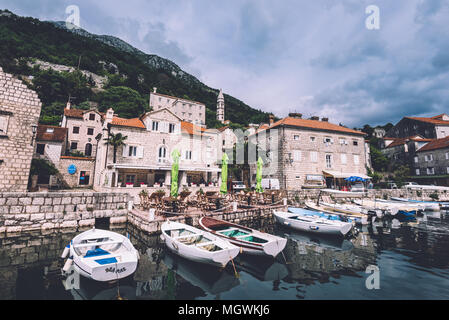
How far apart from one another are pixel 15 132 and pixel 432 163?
2218 inches

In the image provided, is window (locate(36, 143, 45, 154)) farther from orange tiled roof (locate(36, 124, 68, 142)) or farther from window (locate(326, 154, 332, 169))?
window (locate(326, 154, 332, 169))

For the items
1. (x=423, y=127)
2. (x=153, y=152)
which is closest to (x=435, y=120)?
(x=423, y=127)

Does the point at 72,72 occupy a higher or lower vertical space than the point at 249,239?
higher

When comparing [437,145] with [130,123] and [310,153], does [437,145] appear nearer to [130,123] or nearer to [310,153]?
[310,153]

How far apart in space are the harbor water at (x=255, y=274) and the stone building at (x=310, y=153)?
658 inches

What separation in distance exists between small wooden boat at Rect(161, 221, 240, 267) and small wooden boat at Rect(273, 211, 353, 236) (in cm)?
748

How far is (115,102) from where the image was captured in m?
62.0

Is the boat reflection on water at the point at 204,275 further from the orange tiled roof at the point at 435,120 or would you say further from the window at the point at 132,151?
the orange tiled roof at the point at 435,120

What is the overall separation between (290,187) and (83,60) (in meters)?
90.8

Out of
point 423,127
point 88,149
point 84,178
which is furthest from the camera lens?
point 423,127

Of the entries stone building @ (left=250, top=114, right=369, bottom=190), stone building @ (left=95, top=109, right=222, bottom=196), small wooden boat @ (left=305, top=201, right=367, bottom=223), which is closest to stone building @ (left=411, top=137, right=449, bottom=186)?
stone building @ (left=250, top=114, right=369, bottom=190)

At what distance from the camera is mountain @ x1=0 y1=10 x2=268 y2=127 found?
5475 cm

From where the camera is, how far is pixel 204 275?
732 cm
